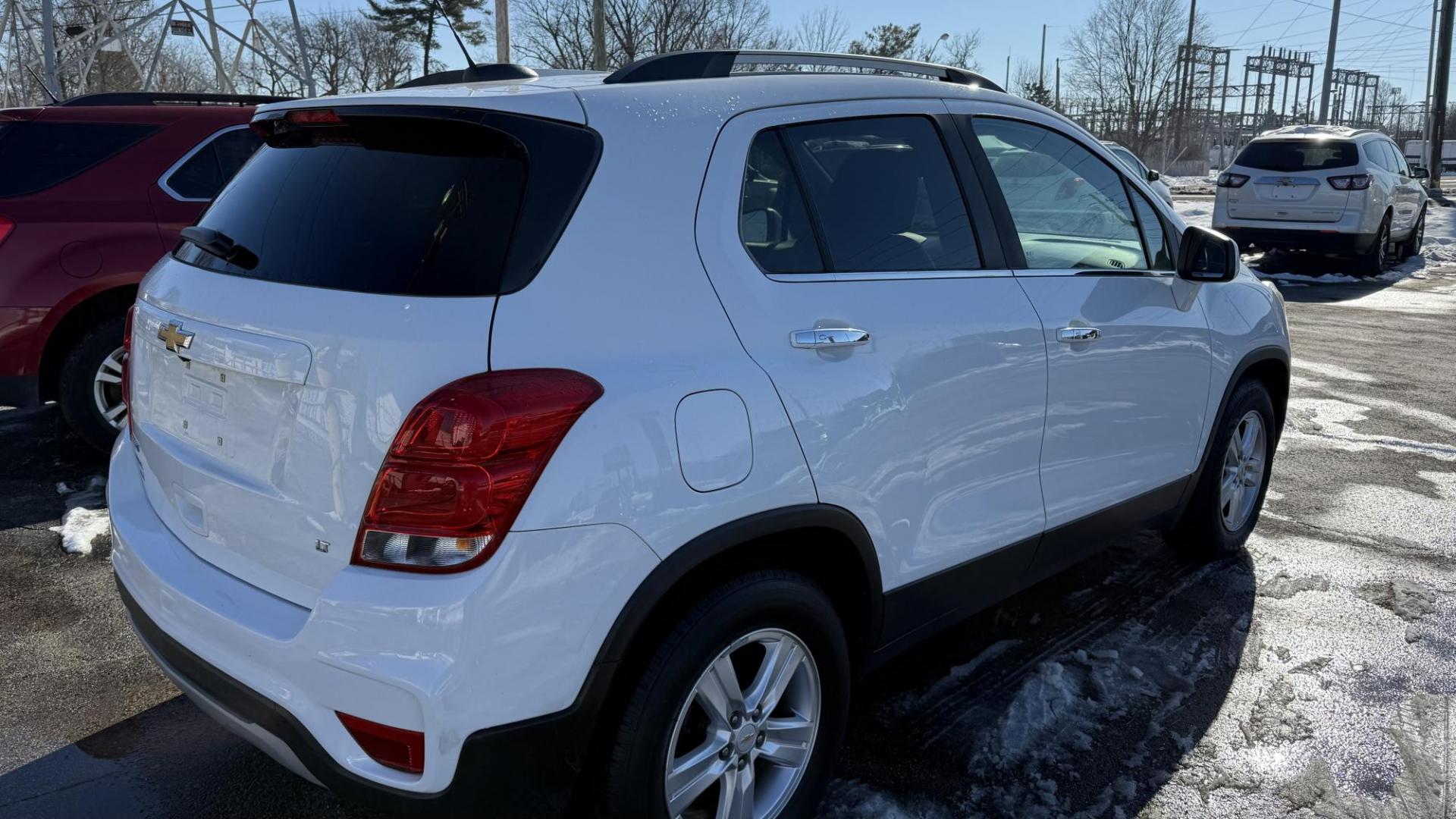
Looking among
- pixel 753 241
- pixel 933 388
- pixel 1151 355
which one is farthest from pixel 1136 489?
pixel 753 241

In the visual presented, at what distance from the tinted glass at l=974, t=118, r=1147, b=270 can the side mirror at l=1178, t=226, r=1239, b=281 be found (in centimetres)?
15

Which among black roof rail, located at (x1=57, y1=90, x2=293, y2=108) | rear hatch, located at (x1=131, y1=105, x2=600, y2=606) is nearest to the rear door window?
black roof rail, located at (x1=57, y1=90, x2=293, y2=108)

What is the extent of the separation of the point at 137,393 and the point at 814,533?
1.68 m

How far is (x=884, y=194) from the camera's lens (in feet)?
9.42

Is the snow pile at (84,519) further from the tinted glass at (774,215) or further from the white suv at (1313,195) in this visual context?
the white suv at (1313,195)

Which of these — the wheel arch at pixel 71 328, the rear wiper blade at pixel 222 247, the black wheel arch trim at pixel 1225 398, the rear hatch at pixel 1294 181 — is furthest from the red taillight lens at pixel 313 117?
the rear hatch at pixel 1294 181

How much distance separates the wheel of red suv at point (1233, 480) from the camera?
4234 millimetres

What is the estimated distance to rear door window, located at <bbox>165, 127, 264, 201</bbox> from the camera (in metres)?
5.80

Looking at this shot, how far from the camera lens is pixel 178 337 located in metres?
2.45

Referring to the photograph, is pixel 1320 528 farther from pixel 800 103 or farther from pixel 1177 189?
pixel 1177 189

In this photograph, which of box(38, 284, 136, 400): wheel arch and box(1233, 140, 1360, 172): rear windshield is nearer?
box(38, 284, 136, 400): wheel arch

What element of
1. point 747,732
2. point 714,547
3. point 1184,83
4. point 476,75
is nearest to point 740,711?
point 747,732

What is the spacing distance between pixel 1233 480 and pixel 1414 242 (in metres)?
15.3

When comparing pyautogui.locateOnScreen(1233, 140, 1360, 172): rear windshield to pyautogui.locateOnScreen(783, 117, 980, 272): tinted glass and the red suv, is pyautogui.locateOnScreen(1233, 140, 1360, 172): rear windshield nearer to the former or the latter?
the red suv
